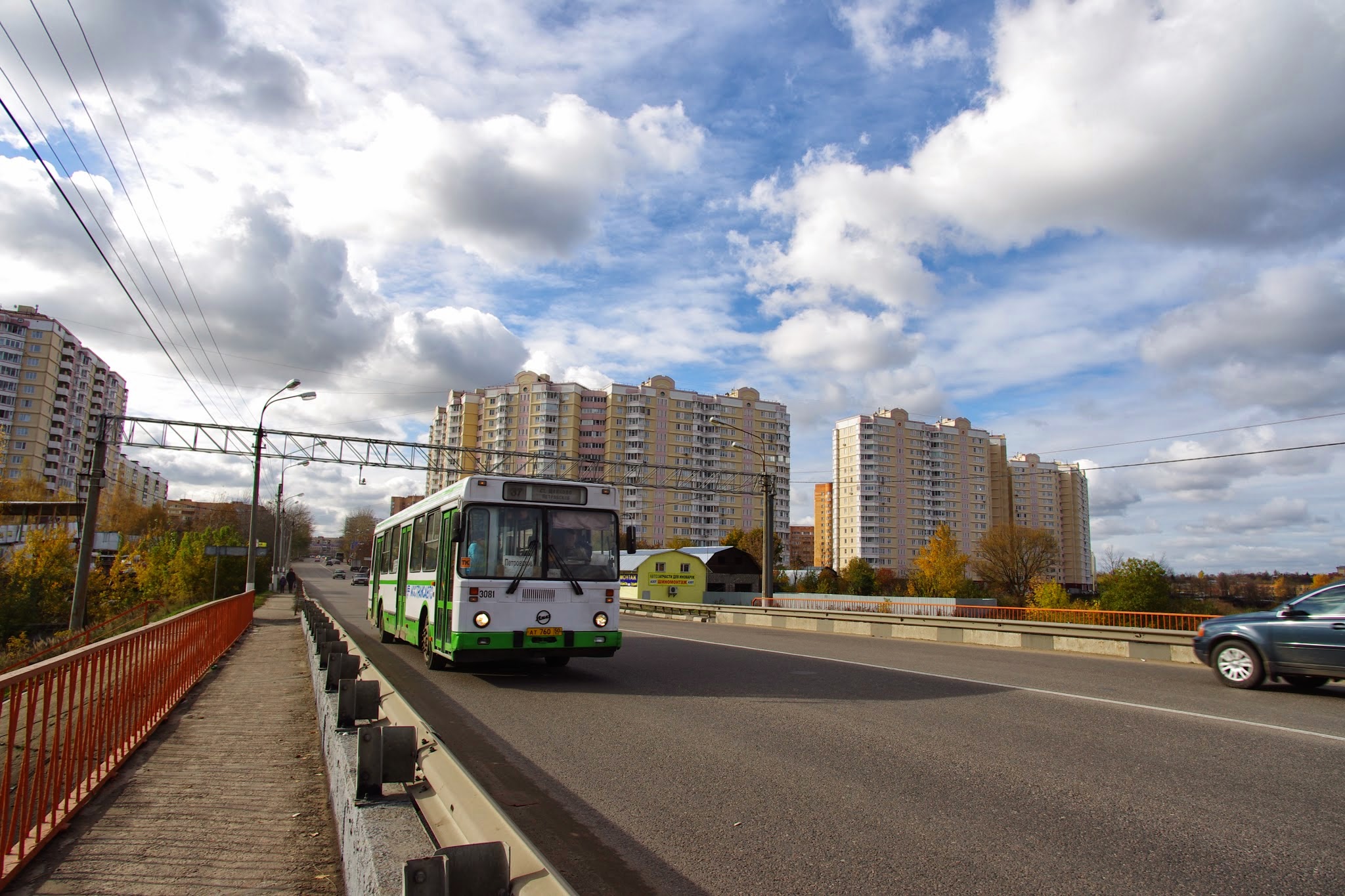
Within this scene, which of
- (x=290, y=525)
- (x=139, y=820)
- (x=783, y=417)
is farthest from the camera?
(x=783, y=417)

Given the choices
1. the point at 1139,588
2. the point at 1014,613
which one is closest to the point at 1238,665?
the point at 1014,613

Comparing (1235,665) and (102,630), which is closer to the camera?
(1235,665)

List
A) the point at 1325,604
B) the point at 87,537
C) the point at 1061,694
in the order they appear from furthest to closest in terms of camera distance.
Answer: the point at 87,537 → the point at 1325,604 → the point at 1061,694

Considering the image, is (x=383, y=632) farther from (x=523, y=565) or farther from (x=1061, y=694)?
(x=1061, y=694)

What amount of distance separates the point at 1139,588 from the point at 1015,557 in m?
37.0

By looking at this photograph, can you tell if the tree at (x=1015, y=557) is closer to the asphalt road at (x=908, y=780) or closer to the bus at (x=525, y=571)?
the asphalt road at (x=908, y=780)

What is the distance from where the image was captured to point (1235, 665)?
37.2 feet

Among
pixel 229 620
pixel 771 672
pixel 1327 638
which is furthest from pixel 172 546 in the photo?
pixel 1327 638

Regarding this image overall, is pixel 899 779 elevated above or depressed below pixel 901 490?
below

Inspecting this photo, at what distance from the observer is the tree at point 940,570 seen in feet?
231

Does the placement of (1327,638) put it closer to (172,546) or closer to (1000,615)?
(1000,615)

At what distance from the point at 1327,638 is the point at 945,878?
9.20 m

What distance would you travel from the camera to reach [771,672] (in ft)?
40.7

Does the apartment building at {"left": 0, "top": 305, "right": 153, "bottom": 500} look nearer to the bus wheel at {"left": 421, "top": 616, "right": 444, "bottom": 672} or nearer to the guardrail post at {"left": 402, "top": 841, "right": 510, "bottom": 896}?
the bus wheel at {"left": 421, "top": 616, "right": 444, "bottom": 672}
